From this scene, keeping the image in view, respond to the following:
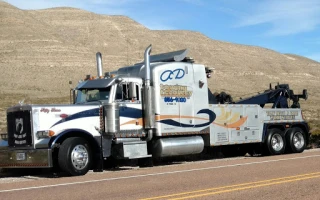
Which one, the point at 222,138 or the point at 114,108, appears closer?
the point at 114,108

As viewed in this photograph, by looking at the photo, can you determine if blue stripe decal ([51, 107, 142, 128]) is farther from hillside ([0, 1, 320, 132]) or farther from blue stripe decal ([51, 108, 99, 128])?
hillside ([0, 1, 320, 132])

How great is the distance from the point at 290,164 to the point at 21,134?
7.26 metres

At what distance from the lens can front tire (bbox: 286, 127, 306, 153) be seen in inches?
778

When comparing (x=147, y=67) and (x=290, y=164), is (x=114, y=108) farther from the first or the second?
(x=290, y=164)

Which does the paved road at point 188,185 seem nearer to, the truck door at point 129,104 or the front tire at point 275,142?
the truck door at point 129,104

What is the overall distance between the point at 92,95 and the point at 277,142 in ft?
26.3

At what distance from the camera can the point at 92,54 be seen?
98938mm

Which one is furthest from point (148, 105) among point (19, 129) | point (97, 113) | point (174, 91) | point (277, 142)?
point (277, 142)

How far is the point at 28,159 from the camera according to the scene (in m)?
13.1

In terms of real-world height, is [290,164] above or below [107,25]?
below

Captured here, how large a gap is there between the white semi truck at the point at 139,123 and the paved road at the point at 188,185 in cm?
92

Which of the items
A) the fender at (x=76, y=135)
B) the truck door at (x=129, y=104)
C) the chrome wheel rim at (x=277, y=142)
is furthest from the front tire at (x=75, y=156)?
the chrome wheel rim at (x=277, y=142)

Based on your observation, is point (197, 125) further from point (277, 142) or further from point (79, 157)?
point (79, 157)

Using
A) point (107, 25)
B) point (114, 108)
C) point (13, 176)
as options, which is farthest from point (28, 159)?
point (107, 25)
